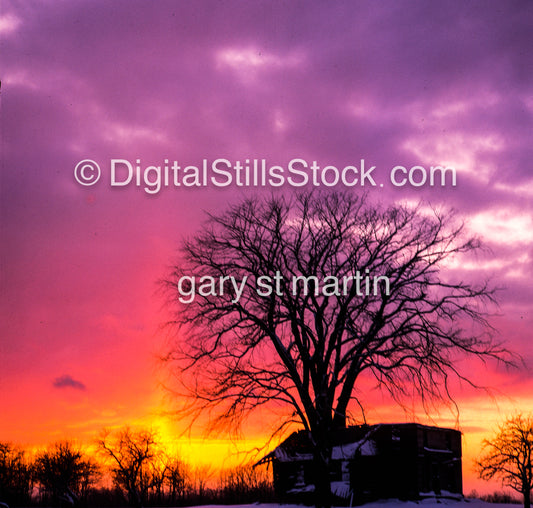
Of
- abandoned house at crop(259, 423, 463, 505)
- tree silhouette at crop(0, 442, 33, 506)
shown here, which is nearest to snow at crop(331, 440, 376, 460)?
abandoned house at crop(259, 423, 463, 505)

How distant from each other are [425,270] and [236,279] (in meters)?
8.24

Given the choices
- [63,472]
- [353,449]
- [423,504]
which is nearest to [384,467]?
[353,449]

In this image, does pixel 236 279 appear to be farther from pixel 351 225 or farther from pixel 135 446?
pixel 135 446

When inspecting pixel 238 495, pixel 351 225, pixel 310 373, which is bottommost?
pixel 238 495

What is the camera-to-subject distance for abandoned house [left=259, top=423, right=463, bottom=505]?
5122cm

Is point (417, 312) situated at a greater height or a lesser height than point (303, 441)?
greater

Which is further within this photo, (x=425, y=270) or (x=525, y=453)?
(x=525, y=453)

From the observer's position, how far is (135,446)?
284 ft

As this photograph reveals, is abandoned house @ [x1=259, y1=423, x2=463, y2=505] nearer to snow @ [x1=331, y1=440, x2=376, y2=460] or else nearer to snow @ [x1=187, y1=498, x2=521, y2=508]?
snow @ [x1=331, y1=440, x2=376, y2=460]

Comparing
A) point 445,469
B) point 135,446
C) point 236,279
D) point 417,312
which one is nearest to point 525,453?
point 445,469

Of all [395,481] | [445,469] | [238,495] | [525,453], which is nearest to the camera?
[395,481]

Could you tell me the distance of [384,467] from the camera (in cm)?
5238

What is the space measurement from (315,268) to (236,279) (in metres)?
3.59

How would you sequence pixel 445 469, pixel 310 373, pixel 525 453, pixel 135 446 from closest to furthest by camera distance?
pixel 310 373, pixel 445 469, pixel 525 453, pixel 135 446
